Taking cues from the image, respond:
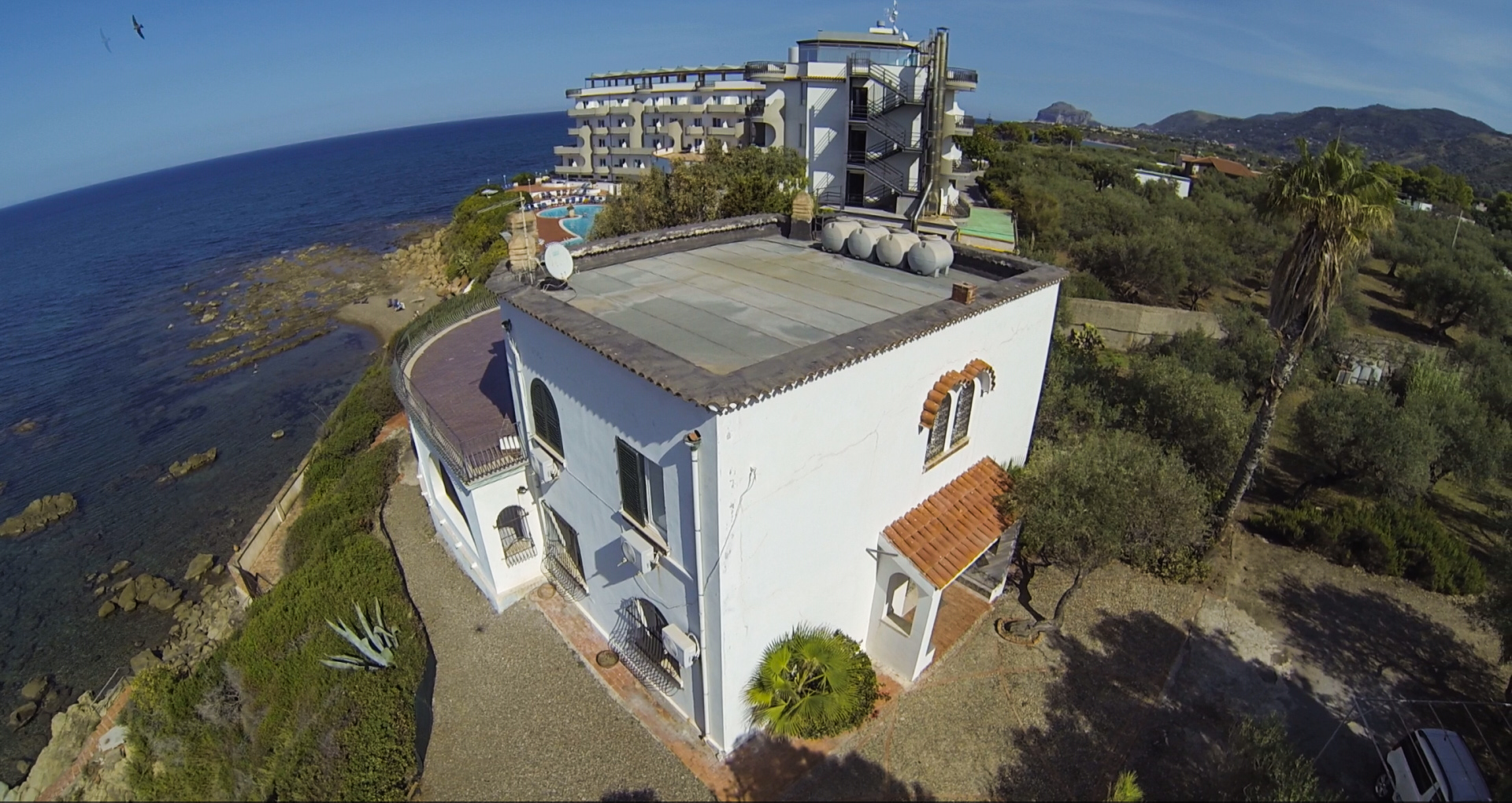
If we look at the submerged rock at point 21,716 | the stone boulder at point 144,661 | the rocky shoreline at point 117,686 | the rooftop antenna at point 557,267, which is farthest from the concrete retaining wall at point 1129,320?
the submerged rock at point 21,716

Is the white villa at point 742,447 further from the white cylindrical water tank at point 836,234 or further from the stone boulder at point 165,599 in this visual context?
the stone boulder at point 165,599

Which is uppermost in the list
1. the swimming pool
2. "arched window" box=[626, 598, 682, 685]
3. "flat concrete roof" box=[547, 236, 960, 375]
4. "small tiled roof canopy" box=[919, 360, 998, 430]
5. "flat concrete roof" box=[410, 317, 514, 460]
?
"flat concrete roof" box=[547, 236, 960, 375]

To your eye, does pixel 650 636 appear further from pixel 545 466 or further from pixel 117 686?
pixel 117 686

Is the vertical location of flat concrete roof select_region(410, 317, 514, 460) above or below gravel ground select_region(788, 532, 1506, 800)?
above

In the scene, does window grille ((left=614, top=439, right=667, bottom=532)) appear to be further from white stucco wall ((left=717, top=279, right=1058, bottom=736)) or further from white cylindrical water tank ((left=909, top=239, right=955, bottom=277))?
white cylindrical water tank ((left=909, top=239, right=955, bottom=277))

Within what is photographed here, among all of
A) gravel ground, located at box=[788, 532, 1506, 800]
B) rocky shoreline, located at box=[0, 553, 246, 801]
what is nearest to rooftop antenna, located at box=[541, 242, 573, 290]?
gravel ground, located at box=[788, 532, 1506, 800]

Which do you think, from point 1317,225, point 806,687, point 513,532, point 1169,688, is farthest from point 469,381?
point 1317,225
